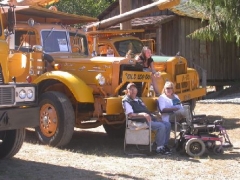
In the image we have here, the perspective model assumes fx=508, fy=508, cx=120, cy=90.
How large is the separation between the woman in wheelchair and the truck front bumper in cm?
305

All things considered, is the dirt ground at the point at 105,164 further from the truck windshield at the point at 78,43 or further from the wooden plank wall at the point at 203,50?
the wooden plank wall at the point at 203,50

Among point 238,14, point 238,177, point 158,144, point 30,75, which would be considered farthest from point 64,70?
point 238,14

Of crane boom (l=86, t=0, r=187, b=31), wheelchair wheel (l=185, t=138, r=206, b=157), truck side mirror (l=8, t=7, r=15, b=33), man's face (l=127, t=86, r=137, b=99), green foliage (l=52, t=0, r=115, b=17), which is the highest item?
green foliage (l=52, t=0, r=115, b=17)

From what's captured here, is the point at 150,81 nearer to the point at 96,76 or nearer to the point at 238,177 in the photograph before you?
the point at 96,76

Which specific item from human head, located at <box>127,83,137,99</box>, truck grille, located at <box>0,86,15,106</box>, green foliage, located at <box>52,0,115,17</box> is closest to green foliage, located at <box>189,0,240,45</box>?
human head, located at <box>127,83,137,99</box>

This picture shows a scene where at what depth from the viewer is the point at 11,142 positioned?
25.1 feet

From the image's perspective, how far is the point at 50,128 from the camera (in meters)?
9.28

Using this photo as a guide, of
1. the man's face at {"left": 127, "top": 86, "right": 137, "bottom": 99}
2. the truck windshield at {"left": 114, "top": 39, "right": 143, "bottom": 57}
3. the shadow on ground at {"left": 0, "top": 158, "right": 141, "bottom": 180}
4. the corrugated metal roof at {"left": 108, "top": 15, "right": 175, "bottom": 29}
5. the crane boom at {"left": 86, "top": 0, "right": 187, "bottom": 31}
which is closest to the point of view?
the shadow on ground at {"left": 0, "top": 158, "right": 141, "bottom": 180}

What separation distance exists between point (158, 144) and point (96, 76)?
175 cm

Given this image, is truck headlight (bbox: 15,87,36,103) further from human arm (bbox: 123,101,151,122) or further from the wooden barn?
the wooden barn

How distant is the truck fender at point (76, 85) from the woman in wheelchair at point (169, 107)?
1301 mm

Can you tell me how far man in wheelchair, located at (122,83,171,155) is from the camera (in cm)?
871

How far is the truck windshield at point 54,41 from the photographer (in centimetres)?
1014

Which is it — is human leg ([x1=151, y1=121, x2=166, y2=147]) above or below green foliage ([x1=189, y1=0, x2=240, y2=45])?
below
